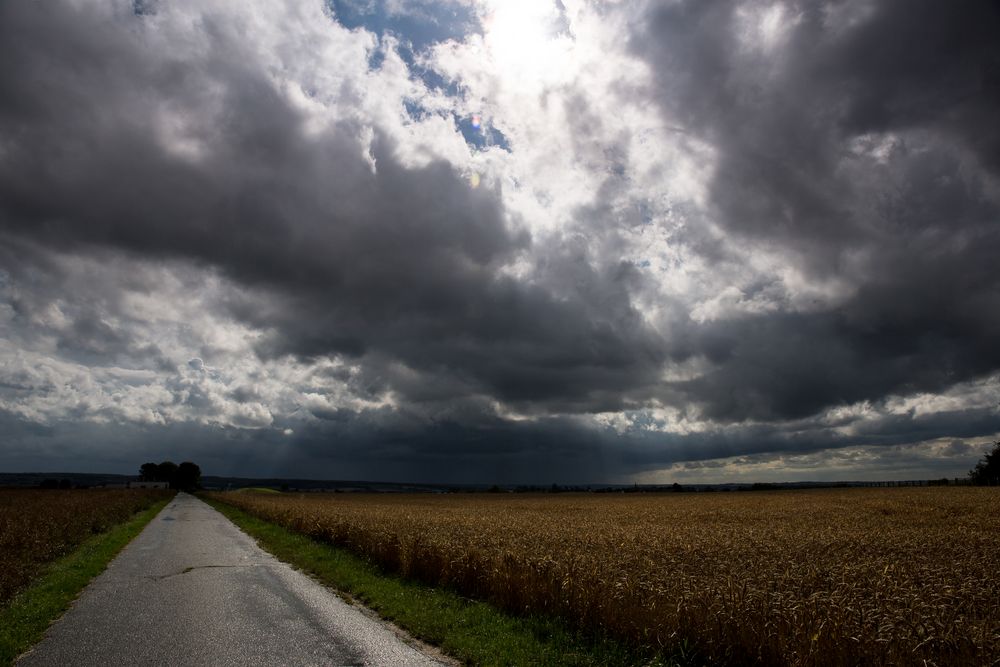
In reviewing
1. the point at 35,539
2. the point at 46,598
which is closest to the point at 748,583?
the point at 46,598

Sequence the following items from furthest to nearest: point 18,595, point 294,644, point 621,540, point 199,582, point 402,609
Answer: point 621,540
point 199,582
point 18,595
point 402,609
point 294,644

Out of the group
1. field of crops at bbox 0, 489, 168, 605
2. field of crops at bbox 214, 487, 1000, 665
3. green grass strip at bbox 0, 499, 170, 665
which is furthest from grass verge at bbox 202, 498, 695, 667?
field of crops at bbox 0, 489, 168, 605

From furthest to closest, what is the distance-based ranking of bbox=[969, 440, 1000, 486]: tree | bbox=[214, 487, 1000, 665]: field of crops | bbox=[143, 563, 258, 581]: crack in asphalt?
bbox=[969, 440, 1000, 486]: tree, bbox=[143, 563, 258, 581]: crack in asphalt, bbox=[214, 487, 1000, 665]: field of crops

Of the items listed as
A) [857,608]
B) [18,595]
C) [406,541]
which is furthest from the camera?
[406,541]

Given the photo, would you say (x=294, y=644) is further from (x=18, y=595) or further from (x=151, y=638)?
(x=18, y=595)

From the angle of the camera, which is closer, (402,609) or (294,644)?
(294,644)

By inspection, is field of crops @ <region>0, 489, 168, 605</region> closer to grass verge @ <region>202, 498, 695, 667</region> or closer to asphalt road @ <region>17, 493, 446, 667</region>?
asphalt road @ <region>17, 493, 446, 667</region>

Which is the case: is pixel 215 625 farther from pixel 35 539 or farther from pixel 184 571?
pixel 35 539

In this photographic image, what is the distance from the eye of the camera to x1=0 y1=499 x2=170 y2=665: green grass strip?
31.4 feet

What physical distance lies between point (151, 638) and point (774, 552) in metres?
15.5

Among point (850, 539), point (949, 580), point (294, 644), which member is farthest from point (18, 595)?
point (850, 539)

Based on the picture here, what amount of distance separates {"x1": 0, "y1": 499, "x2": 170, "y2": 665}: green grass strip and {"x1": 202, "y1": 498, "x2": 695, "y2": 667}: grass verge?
596cm

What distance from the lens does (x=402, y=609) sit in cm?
1202

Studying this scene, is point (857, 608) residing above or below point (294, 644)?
above
